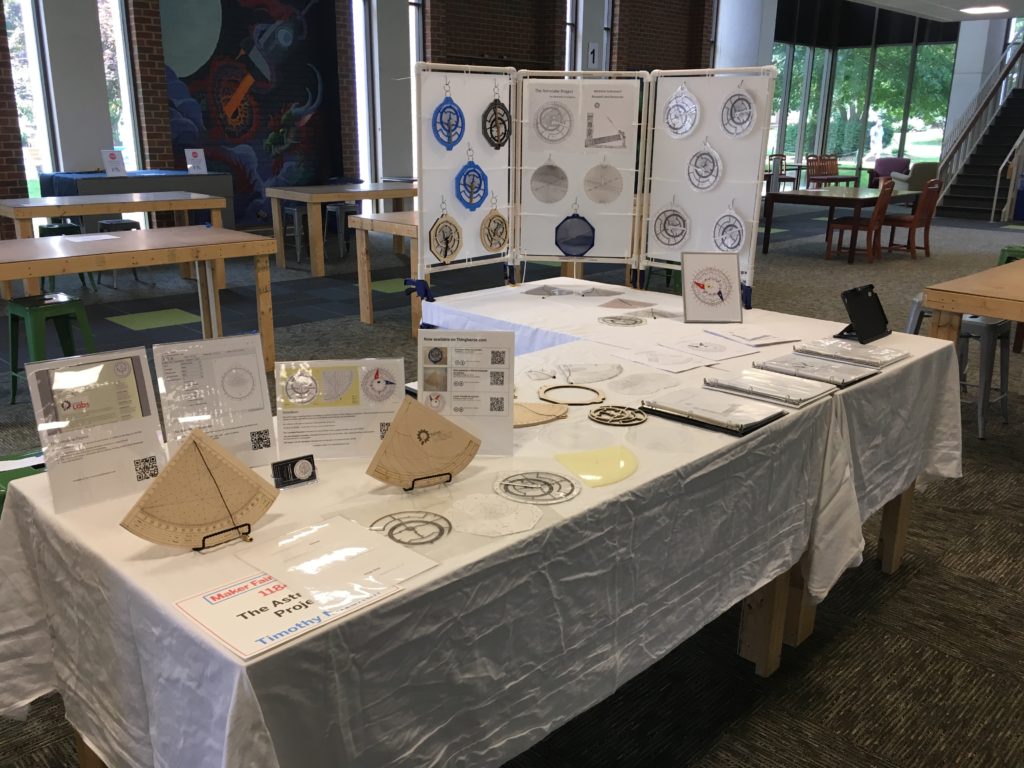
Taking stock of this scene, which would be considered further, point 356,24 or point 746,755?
point 356,24

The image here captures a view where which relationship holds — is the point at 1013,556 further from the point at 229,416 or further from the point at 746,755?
the point at 229,416

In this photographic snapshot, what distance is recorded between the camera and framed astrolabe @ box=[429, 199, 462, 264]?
3.16 meters

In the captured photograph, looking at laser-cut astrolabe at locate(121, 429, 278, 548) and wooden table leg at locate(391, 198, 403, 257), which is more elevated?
laser-cut astrolabe at locate(121, 429, 278, 548)

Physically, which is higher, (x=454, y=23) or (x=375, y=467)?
(x=454, y=23)

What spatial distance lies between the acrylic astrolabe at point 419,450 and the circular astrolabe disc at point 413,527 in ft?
0.30

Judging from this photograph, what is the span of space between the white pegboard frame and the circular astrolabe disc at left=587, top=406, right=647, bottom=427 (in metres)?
1.53

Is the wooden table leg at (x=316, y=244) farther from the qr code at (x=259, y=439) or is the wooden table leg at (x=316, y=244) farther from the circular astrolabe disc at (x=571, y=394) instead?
the qr code at (x=259, y=439)

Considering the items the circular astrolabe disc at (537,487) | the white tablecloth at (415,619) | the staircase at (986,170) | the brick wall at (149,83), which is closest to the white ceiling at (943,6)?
the staircase at (986,170)

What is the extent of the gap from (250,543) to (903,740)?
146 centimetres

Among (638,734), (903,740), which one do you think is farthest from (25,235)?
(903,740)

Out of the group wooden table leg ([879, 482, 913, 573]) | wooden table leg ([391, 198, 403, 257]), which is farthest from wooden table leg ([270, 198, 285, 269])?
wooden table leg ([879, 482, 913, 573])

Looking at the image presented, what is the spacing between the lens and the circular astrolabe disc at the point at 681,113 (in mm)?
3082

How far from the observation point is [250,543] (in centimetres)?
124

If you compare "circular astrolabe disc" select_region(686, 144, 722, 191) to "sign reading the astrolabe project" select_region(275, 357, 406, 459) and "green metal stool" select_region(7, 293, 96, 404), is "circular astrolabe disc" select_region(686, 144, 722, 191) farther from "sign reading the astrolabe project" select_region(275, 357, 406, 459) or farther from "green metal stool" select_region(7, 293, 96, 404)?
"green metal stool" select_region(7, 293, 96, 404)
